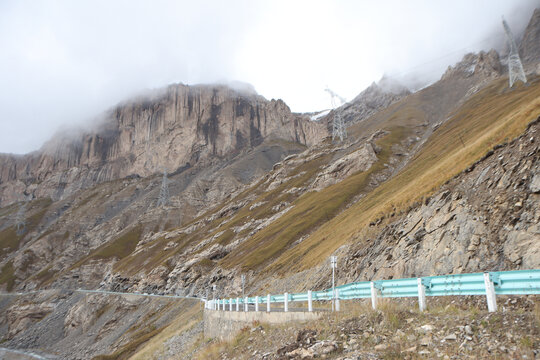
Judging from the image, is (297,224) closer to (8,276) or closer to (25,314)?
(25,314)

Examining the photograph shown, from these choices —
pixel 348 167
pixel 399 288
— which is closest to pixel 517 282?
pixel 399 288

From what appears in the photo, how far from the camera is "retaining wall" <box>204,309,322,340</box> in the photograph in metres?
16.2

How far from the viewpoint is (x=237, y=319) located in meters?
23.8

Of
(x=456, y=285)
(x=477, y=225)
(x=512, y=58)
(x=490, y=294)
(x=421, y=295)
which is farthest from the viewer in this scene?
(x=512, y=58)

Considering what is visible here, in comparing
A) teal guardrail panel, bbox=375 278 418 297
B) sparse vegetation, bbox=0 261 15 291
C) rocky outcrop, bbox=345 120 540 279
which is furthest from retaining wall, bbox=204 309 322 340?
sparse vegetation, bbox=0 261 15 291

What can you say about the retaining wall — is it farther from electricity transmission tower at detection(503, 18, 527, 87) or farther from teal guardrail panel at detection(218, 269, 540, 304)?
electricity transmission tower at detection(503, 18, 527, 87)

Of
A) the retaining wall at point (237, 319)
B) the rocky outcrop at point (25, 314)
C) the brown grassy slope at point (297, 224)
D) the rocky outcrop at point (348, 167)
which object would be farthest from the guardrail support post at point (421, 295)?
the rocky outcrop at point (25, 314)

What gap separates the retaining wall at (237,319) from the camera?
16203 mm

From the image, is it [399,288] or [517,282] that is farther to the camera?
[399,288]

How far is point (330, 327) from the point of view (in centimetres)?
1236

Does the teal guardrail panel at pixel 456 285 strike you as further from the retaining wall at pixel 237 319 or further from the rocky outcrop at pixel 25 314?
the rocky outcrop at pixel 25 314

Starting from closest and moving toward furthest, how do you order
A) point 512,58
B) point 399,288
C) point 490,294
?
1. point 490,294
2. point 399,288
3. point 512,58

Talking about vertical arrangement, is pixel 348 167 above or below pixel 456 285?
above

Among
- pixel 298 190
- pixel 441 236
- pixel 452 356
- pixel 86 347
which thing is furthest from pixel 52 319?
pixel 452 356
